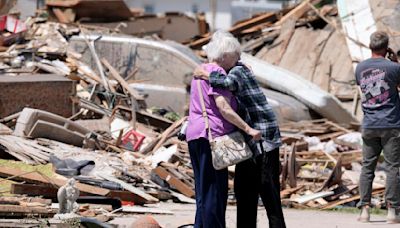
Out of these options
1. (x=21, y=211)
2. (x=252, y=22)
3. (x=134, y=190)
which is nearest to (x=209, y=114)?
(x=21, y=211)

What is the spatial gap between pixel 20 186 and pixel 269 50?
36.7ft

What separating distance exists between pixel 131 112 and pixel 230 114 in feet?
25.0

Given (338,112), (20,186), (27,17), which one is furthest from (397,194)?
(27,17)

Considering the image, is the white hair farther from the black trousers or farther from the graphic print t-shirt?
the graphic print t-shirt

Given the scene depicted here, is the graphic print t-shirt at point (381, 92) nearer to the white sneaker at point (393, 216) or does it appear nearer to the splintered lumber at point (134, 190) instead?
the white sneaker at point (393, 216)

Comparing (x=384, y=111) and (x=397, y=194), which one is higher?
(x=384, y=111)

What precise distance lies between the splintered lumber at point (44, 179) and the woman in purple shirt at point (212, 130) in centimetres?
260

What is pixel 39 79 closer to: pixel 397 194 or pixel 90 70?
pixel 90 70

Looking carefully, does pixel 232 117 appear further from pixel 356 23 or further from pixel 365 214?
pixel 356 23

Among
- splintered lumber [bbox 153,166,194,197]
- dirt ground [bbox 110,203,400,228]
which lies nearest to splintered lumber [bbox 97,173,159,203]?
dirt ground [bbox 110,203,400,228]

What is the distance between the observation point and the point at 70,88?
14000mm

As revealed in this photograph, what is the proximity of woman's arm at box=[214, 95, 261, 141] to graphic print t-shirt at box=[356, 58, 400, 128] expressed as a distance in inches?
93.9

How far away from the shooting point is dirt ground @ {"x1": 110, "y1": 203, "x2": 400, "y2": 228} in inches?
349

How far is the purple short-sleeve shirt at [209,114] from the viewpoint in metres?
7.19
